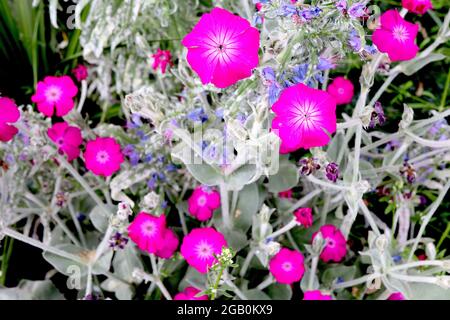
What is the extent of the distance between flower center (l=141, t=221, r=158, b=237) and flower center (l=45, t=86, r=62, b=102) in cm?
26

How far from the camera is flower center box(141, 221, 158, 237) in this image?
863 millimetres

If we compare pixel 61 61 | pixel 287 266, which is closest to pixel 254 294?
pixel 287 266

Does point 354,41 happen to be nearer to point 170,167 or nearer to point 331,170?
point 331,170

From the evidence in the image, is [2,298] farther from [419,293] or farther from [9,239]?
[419,293]

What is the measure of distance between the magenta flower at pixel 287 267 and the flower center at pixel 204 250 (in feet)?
0.40

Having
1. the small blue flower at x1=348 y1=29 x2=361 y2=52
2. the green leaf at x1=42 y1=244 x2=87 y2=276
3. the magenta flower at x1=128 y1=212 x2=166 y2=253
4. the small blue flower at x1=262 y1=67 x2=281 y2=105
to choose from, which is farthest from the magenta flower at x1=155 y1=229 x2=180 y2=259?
the small blue flower at x1=348 y1=29 x2=361 y2=52

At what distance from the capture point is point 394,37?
74 cm

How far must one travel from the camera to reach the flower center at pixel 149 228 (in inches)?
34.0

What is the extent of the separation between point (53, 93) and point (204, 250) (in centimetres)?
37

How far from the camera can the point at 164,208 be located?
102cm

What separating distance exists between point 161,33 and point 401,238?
67cm

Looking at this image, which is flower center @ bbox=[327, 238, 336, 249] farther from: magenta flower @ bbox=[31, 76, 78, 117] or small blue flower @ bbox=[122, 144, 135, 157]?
magenta flower @ bbox=[31, 76, 78, 117]
